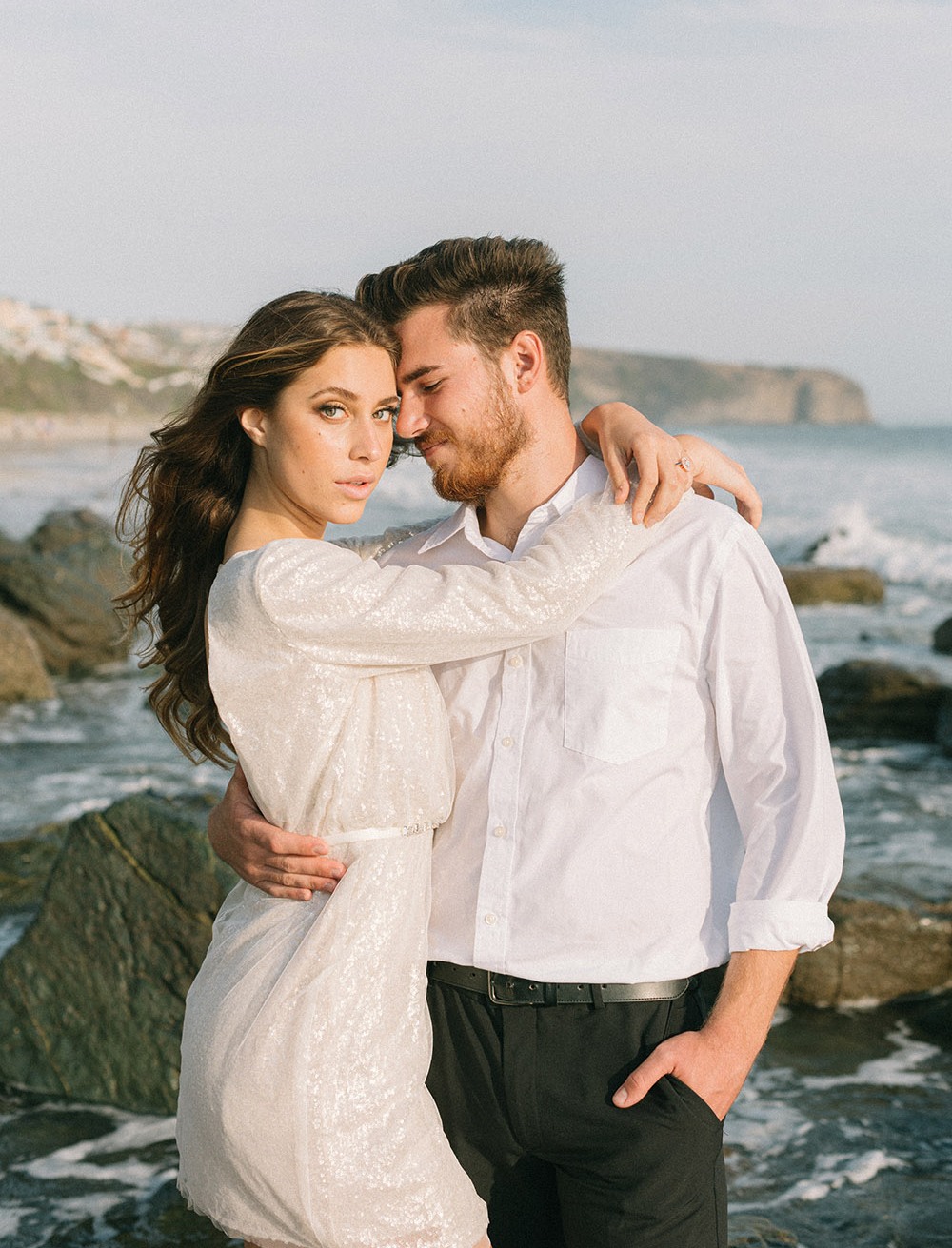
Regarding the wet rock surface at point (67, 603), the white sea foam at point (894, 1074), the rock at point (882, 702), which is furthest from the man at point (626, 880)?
the wet rock surface at point (67, 603)

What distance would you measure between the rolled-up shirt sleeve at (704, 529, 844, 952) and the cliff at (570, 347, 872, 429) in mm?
68762

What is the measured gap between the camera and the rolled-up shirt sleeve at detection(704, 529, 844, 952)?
2.31m

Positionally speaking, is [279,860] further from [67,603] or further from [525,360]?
[67,603]

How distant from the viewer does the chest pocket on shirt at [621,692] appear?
7.84 feet

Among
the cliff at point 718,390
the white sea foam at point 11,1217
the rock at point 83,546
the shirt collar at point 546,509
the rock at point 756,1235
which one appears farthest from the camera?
the cliff at point 718,390

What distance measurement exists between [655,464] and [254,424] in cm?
90

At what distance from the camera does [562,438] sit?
2904 mm

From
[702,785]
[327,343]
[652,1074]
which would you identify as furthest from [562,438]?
[652,1074]

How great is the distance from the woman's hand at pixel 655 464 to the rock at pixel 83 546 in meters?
10.5

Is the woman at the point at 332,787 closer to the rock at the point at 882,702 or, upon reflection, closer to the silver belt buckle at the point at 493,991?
the silver belt buckle at the point at 493,991

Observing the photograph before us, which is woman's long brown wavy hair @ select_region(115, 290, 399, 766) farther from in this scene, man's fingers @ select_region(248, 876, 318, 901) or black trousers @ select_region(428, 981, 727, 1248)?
black trousers @ select_region(428, 981, 727, 1248)

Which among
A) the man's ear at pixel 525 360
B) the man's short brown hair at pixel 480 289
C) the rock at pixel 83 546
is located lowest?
the rock at pixel 83 546

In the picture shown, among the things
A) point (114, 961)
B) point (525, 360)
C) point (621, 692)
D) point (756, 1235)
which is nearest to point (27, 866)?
point (114, 961)

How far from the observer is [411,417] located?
2.83m
